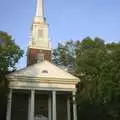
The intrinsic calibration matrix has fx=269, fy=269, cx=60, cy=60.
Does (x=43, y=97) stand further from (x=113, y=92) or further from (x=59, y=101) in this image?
(x=113, y=92)

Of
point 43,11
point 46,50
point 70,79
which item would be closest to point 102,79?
point 70,79

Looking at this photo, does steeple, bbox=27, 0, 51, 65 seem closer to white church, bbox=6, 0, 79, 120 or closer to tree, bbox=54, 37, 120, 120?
white church, bbox=6, 0, 79, 120

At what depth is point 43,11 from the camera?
40188 mm

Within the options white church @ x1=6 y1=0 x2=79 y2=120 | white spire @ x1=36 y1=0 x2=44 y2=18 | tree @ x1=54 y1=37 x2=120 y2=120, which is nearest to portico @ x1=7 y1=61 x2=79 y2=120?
white church @ x1=6 y1=0 x2=79 y2=120

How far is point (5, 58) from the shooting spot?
24891 mm

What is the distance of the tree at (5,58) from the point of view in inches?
979

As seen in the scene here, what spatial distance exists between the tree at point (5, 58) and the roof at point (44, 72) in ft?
3.62

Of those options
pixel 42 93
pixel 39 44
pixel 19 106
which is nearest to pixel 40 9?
pixel 39 44

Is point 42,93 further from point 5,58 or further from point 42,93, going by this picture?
point 5,58

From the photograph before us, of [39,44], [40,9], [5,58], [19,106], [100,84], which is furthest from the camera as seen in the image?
[40,9]

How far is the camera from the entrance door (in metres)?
28.7

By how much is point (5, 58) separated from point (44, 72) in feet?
17.2

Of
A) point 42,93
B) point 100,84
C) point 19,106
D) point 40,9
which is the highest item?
point 40,9

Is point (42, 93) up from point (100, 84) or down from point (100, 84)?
down
